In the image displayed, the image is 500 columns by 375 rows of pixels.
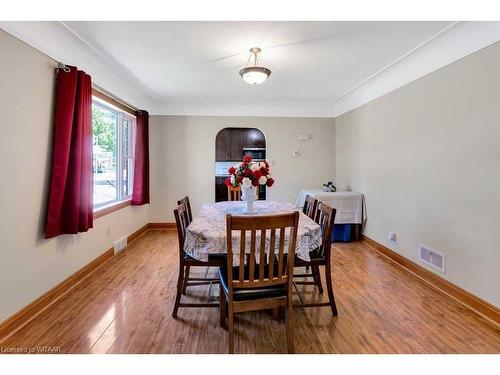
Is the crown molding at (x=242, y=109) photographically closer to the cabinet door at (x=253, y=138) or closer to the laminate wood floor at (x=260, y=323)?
the cabinet door at (x=253, y=138)

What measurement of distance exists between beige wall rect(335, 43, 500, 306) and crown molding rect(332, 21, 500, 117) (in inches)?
3.0

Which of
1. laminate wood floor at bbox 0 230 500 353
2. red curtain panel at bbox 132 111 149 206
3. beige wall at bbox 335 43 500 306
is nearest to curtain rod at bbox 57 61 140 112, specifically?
red curtain panel at bbox 132 111 149 206

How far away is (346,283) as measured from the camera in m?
2.91

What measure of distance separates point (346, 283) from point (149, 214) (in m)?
3.74

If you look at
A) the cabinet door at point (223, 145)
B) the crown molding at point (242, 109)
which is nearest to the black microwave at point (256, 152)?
the cabinet door at point (223, 145)

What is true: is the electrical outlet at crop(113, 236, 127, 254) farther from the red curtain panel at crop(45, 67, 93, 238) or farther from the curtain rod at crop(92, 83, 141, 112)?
the curtain rod at crop(92, 83, 141, 112)

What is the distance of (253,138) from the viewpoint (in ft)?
21.0

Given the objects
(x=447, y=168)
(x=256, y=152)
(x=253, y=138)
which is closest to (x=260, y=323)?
(x=447, y=168)

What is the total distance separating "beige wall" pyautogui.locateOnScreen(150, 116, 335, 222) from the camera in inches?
209

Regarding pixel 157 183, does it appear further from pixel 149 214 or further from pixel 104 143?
pixel 104 143

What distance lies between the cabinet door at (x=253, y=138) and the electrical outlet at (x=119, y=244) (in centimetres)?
336
